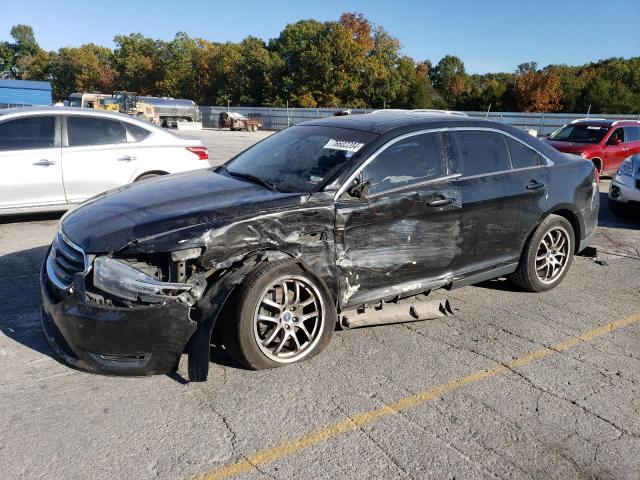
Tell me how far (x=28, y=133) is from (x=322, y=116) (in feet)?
122

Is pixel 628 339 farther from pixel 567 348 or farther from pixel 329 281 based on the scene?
pixel 329 281

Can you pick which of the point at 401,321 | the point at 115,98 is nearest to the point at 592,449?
the point at 401,321

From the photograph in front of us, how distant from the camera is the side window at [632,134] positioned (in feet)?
44.8

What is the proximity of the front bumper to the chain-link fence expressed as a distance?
72.9ft

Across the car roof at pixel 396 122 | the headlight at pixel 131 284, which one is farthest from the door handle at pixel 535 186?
the headlight at pixel 131 284

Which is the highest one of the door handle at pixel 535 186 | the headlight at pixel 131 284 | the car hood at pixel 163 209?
the door handle at pixel 535 186

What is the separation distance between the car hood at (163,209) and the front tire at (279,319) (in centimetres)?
44

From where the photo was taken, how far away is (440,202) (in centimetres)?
425

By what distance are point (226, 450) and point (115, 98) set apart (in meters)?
50.2

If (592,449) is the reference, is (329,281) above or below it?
above

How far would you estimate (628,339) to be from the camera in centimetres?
427

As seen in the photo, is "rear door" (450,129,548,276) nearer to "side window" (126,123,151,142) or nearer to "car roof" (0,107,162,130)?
"side window" (126,123,151,142)

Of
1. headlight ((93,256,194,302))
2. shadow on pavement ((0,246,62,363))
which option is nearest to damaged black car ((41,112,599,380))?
headlight ((93,256,194,302))

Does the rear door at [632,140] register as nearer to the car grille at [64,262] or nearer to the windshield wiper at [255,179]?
the windshield wiper at [255,179]
